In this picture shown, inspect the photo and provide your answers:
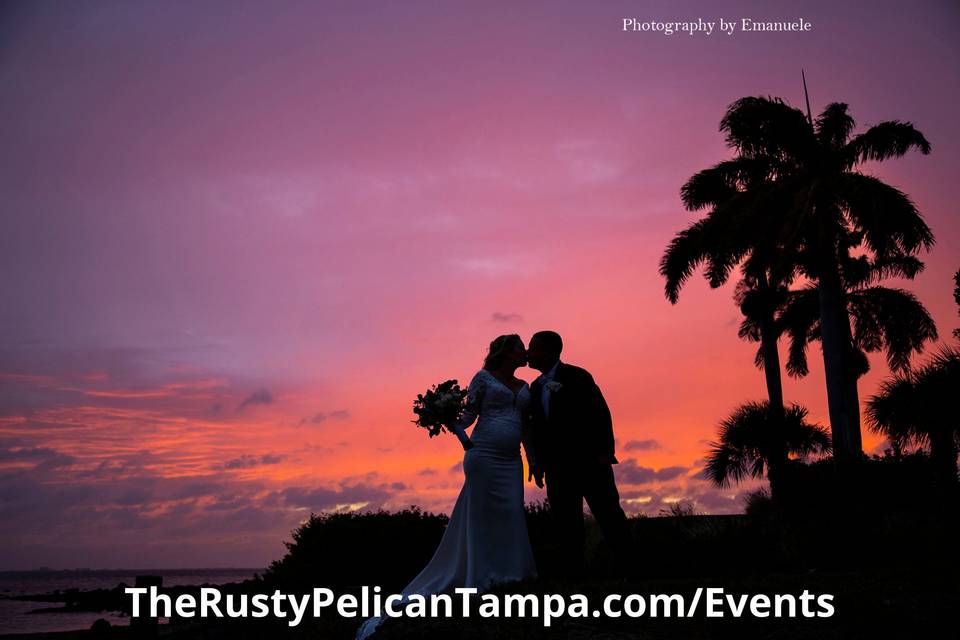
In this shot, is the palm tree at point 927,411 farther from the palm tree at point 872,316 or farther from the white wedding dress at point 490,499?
the white wedding dress at point 490,499

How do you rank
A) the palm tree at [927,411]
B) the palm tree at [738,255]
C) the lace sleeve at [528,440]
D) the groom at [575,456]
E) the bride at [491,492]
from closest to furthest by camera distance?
the bride at [491,492], the groom at [575,456], the lace sleeve at [528,440], the palm tree at [927,411], the palm tree at [738,255]

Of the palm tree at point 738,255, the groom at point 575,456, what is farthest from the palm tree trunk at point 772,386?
the groom at point 575,456

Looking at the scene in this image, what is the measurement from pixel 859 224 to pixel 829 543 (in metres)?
14.9

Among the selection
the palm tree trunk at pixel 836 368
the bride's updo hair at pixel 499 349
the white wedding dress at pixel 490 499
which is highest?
the palm tree trunk at pixel 836 368

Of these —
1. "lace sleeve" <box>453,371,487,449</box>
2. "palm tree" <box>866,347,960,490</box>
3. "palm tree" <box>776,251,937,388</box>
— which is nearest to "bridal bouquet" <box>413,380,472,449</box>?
"lace sleeve" <box>453,371,487,449</box>

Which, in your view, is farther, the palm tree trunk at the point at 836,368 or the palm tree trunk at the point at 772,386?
the palm tree trunk at the point at 772,386

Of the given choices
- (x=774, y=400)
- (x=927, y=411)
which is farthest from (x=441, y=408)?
(x=774, y=400)

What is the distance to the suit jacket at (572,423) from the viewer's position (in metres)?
10.1

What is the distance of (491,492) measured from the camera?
10.1 meters

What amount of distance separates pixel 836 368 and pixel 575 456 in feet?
65.5

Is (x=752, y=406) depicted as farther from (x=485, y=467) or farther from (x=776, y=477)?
(x=485, y=467)

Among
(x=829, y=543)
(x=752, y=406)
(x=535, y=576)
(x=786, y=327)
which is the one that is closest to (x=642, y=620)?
(x=535, y=576)

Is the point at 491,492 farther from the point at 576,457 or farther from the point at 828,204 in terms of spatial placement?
the point at 828,204

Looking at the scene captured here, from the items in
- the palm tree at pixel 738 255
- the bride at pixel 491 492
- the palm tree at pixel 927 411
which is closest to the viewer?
the bride at pixel 491 492
